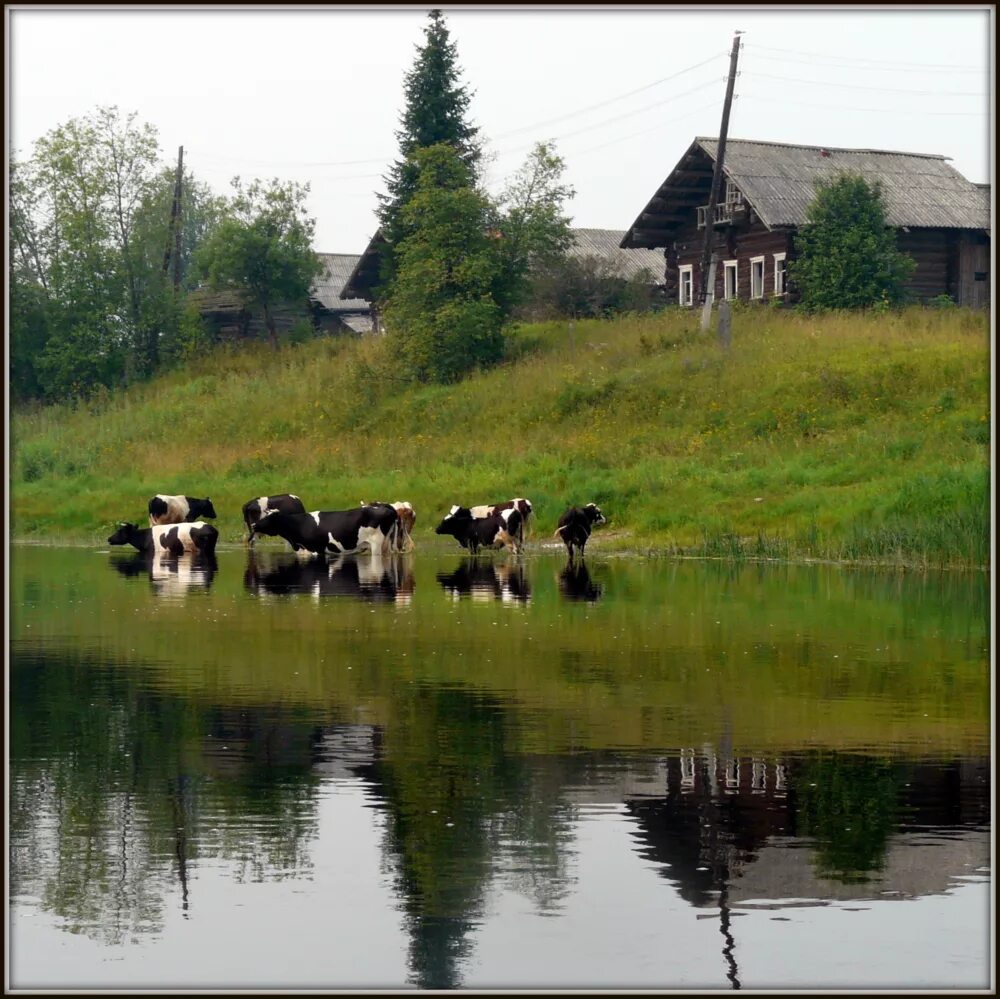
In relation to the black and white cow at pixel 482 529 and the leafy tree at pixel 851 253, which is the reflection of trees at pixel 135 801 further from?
the leafy tree at pixel 851 253

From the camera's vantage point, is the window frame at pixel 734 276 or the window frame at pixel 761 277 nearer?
the window frame at pixel 761 277

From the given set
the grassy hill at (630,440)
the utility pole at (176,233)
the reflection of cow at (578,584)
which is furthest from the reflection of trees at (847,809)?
the utility pole at (176,233)

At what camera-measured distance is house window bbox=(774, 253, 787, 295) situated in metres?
58.2

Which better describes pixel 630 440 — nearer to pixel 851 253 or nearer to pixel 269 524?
pixel 269 524

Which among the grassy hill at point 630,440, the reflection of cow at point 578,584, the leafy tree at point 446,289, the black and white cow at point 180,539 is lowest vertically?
the reflection of cow at point 578,584

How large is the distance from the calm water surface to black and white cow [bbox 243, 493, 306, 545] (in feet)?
54.6

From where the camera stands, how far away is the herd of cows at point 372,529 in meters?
35.7

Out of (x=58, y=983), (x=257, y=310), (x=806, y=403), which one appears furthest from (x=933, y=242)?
(x=58, y=983)

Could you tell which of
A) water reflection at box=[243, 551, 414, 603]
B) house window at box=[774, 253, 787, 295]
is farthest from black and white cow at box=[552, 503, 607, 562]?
house window at box=[774, 253, 787, 295]

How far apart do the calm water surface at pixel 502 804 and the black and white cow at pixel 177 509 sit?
771 inches

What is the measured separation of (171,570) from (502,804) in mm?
22496

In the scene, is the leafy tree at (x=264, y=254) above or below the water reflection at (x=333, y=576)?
above

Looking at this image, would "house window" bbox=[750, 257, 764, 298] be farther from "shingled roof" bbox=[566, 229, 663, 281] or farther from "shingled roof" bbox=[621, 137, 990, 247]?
"shingled roof" bbox=[566, 229, 663, 281]

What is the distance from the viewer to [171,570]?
107ft
